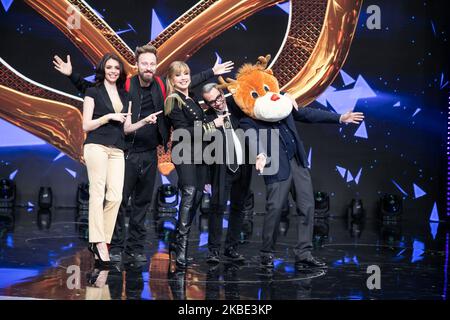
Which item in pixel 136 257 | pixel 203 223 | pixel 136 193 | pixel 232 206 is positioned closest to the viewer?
pixel 136 257

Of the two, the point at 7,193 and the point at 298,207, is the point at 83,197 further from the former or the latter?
the point at 298,207

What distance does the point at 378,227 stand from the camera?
7.52 m

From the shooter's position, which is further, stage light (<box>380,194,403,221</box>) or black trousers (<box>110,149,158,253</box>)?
Result: stage light (<box>380,194,403,221</box>)

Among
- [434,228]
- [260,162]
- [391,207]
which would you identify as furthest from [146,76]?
[391,207]

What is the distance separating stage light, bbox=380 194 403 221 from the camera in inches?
323

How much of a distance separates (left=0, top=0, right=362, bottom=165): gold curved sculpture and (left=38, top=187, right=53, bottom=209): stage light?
502 mm

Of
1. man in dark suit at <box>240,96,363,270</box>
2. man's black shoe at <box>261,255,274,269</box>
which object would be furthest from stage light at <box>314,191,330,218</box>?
man's black shoe at <box>261,255,274,269</box>

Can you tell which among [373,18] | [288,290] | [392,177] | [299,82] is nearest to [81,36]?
[299,82]

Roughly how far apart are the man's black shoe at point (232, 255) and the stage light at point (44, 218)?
223 centimetres

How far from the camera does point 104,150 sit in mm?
4387

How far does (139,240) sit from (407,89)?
4.89 m

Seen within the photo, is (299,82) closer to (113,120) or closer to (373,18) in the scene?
(373,18)

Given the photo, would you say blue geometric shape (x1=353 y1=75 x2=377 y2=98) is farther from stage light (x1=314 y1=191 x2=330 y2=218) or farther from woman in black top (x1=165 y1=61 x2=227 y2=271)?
woman in black top (x1=165 y1=61 x2=227 y2=271)

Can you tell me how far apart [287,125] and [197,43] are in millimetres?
3510
